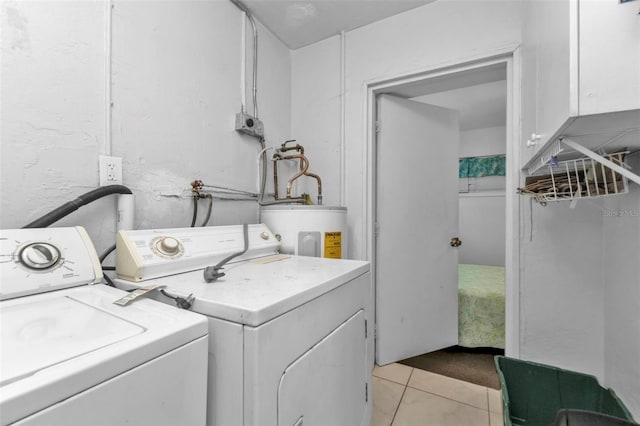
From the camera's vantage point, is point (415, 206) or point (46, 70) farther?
point (415, 206)

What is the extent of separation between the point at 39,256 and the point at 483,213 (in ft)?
15.0

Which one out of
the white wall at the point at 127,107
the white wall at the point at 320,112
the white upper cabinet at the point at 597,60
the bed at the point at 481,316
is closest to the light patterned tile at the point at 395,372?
the bed at the point at 481,316

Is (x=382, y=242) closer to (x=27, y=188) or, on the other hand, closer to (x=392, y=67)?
(x=392, y=67)

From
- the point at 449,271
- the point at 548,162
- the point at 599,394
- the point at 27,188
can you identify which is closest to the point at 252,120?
the point at 27,188

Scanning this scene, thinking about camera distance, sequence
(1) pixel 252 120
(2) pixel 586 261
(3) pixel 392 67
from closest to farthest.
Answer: (2) pixel 586 261
(1) pixel 252 120
(3) pixel 392 67

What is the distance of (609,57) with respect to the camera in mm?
642

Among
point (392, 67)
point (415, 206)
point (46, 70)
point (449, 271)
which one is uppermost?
point (392, 67)

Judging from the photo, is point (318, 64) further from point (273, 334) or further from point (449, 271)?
point (273, 334)

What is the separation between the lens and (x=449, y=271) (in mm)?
2240

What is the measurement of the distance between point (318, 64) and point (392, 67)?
23.5 inches

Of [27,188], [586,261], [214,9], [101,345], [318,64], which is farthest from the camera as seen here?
[318,64]

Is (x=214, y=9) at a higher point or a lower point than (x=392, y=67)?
higher

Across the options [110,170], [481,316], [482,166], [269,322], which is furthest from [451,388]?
[482,166]

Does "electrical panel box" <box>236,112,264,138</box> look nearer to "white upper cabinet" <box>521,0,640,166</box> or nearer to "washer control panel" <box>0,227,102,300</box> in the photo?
"washer control panel" <box>0,227,102,300</box>
